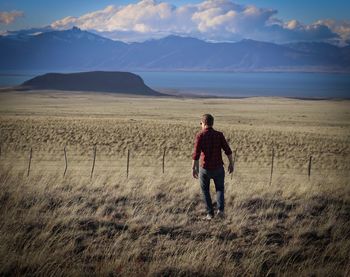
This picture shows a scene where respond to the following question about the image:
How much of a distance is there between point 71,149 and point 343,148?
66.5 ft

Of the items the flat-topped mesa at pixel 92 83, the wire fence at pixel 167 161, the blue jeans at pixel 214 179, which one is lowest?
the wire fence at pixel 167 161

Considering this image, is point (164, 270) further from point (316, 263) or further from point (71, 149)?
point (71, 149)

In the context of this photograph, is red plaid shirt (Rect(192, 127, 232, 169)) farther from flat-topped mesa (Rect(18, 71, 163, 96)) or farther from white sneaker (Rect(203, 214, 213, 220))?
flat-topped mesa (Rect(18, 71, 163, 96))

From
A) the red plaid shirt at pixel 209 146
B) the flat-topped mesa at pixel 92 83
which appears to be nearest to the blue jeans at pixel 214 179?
the red plaid shirt at pixel 209 146

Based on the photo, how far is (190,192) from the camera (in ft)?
29.0

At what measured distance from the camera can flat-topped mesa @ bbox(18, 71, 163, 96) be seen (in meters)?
149

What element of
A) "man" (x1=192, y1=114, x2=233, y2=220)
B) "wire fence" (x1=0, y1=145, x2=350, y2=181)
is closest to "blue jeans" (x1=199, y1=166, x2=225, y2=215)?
"man" (x1=192, y1=114, x2=233, y2=220)

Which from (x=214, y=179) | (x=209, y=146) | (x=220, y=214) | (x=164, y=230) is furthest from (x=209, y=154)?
(x=164, y=230)

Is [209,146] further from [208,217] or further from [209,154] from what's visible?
[208,217]

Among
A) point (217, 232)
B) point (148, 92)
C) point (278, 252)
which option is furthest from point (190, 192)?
point (148, 92)

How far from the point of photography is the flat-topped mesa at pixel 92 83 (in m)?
149

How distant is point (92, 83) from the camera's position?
15875cm

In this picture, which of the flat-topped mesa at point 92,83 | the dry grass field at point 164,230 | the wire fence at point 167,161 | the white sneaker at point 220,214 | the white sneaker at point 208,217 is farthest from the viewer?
the flat-topped mesa at point 92,83

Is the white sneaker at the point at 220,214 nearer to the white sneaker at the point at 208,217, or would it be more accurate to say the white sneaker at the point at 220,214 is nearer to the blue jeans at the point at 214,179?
the blue jeans at the point at 214,179
